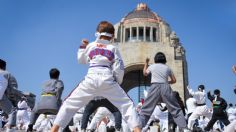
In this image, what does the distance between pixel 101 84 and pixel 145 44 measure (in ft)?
72.6

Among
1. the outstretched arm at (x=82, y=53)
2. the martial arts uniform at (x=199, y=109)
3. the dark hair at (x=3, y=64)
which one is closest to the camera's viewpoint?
the outstretched arm at (x=82, y=53)

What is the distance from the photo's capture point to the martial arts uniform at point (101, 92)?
4.67 meters

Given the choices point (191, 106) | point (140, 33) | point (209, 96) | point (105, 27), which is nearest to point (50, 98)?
point (105, 27)

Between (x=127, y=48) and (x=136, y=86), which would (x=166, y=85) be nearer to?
(x=127, y=48)

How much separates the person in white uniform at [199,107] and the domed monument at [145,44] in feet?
40.7

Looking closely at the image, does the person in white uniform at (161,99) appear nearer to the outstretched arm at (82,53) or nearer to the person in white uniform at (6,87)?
the outstretched arm at (82,53)

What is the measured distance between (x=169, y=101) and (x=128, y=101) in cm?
231

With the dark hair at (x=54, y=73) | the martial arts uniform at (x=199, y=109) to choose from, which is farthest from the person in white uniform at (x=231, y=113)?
the dark hair at (x=54, y=73)

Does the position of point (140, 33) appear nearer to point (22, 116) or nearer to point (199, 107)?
point (22, 116)

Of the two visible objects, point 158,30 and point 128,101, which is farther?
point 158,30

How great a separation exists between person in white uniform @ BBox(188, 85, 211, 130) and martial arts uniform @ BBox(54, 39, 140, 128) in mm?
7029

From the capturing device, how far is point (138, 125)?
15.1ft

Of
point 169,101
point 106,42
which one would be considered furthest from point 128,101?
point 169,101

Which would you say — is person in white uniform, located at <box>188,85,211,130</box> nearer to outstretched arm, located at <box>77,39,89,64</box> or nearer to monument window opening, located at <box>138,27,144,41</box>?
outstretched arm, located at <box>77,39,89,64</box>
